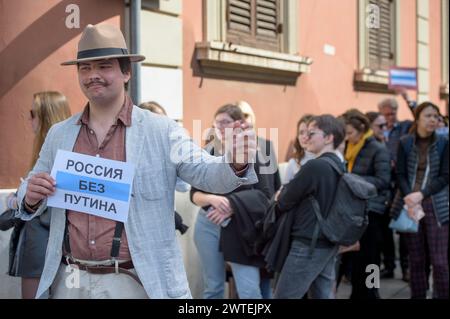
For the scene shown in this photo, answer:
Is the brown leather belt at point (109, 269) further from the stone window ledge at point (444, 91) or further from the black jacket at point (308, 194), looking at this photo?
the stone window ledge at point (444, 91)

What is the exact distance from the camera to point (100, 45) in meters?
2.55

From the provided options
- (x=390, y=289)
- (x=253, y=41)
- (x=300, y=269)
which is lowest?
(x=390, y=289)

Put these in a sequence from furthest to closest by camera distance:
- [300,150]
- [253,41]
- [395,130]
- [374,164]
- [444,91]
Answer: [444,91] → [395,130] → [374,164] → [300,150] → [253,41]

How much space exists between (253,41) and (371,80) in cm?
189

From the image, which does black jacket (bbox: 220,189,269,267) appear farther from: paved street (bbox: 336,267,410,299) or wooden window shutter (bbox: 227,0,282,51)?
paved street (bbox: 336,267,410,299)

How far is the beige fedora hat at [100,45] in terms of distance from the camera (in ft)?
8.30

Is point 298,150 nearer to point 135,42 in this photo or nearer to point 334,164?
point 334,164

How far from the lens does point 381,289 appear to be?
642cm

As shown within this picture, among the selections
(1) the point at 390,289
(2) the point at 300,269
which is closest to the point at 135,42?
(2) the point at 300,269

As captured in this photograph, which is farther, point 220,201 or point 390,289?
point 390,289

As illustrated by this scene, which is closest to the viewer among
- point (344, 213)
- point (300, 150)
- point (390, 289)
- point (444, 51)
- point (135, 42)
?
point (135, 42)
